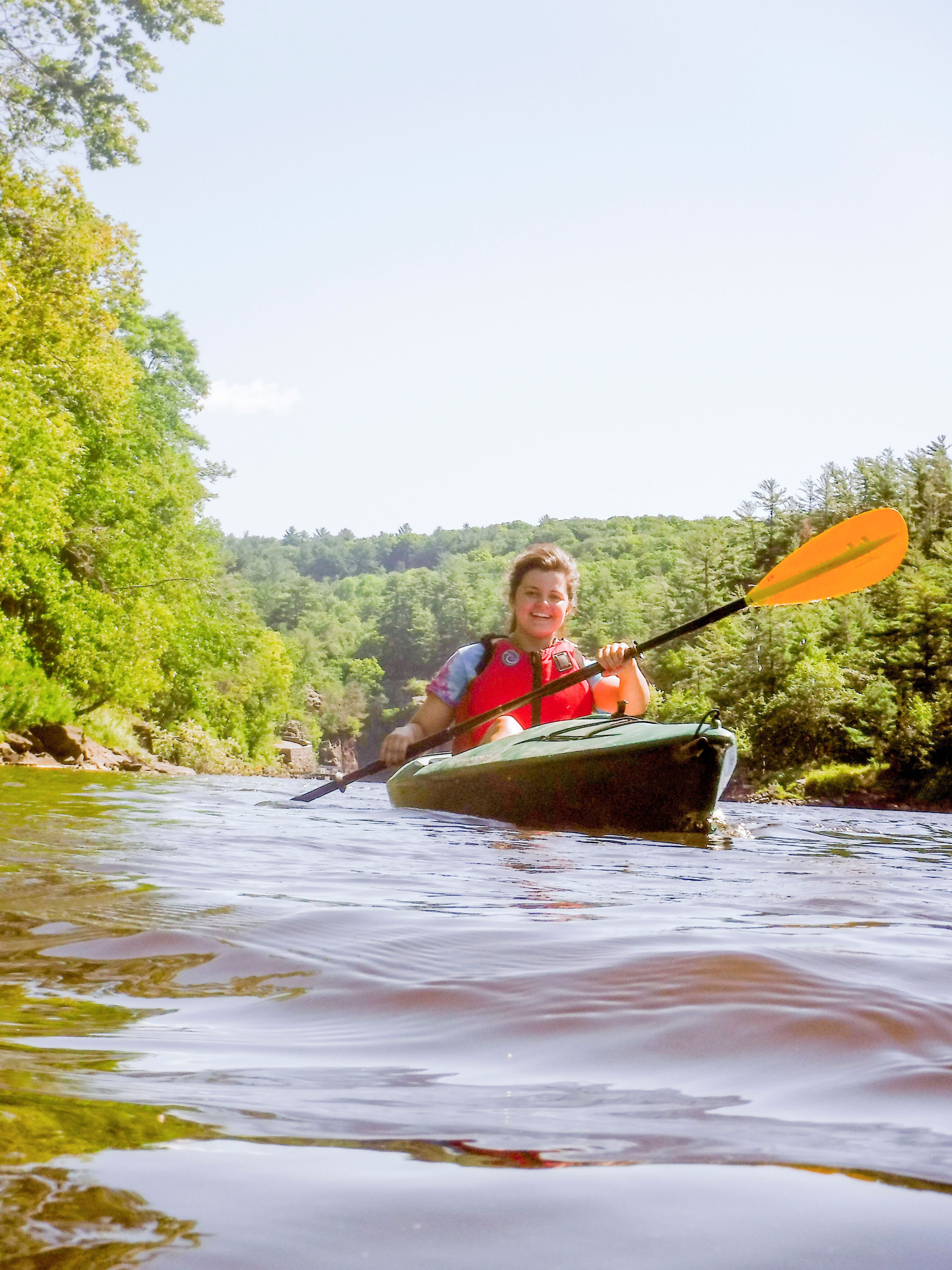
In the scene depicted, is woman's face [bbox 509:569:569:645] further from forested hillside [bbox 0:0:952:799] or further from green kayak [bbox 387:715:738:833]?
forested hillside [bbox 0:0:952:799]

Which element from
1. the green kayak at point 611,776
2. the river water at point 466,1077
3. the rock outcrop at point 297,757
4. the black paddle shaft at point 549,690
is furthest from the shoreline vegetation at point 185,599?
the river water at point 466,1077

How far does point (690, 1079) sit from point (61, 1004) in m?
0.79

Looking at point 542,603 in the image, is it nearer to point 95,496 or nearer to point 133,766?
point 133,766

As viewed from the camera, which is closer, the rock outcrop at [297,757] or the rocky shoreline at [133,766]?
the rocky shoreline at [133,766]

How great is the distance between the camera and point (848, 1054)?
1206mm

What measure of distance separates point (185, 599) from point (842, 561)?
21.1 m

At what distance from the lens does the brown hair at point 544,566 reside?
624 centimetres

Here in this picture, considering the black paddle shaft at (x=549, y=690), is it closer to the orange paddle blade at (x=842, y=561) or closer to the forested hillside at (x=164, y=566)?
the orange paddle blade at (x=842, y=561)

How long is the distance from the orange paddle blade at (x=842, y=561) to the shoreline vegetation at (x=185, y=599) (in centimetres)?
1042

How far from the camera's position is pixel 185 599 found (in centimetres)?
2483

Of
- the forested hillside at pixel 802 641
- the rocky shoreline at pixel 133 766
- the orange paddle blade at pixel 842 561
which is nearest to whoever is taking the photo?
the orange paddle blade at pixel 842 561

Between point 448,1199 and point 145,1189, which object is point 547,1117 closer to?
point 448,1199

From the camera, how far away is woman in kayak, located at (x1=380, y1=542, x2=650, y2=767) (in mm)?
6230

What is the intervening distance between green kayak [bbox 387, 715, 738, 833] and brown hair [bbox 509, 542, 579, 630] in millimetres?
1114
